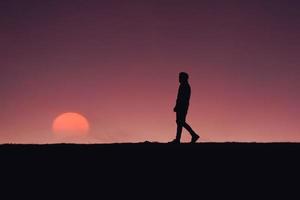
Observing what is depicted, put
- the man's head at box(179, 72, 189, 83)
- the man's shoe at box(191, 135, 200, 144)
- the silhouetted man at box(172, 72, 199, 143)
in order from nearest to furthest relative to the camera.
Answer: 1. the man's head at box(179, 72, 189, 83)
2. the man's shoe at box(191, 135, 200, 144)
3. the silhouetted man at box(172, 72, 199, 143)
